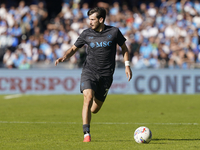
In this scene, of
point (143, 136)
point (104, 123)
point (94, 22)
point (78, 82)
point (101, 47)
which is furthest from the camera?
point (78, 82)

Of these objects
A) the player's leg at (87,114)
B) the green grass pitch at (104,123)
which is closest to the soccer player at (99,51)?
the player's leg at (87,114)

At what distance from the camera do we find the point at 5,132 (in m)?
8.36

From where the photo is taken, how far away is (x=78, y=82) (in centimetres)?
1983

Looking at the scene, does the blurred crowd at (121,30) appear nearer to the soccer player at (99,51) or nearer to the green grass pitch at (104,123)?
the green grass pitch at (104,123)

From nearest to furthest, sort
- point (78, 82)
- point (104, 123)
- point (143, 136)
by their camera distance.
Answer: point (143, 136)
point (104, 123)
point (78, 82)

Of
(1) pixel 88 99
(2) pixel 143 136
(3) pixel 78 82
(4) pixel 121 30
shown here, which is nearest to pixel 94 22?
(1) pixel 88 99

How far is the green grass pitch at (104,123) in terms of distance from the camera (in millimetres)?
6769

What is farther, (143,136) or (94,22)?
(94,22)

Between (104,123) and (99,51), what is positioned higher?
(99,51)

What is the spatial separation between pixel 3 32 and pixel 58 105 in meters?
9.44

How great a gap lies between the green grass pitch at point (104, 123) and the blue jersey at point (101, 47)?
51.1 inches

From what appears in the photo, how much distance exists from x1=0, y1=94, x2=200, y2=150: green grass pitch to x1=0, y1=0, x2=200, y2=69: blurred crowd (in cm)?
359

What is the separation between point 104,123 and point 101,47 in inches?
118

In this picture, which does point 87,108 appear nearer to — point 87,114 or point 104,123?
point 87,114
